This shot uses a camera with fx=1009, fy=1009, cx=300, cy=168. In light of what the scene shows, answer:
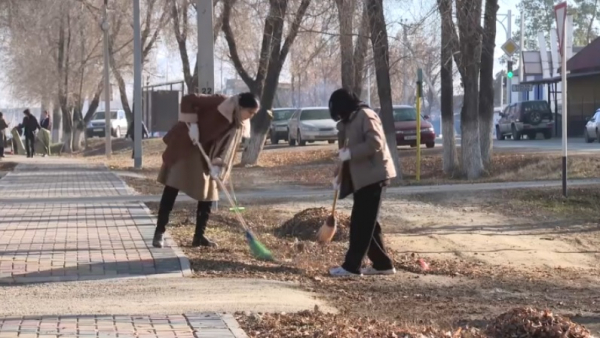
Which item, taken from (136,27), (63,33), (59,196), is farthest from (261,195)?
(63,33)

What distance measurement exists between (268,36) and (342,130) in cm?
1774

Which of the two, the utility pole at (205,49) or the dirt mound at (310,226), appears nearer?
the dirt mound at (310,226)

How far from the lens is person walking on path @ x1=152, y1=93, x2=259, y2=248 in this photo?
30.9 feet

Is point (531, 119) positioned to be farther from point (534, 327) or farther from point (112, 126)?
point (534, 327)

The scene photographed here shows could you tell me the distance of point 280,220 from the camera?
13492 millimetres

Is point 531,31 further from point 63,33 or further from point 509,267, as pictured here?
point 509,267

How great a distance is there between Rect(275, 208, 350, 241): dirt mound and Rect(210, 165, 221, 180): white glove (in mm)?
2151

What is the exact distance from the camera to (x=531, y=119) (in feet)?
133

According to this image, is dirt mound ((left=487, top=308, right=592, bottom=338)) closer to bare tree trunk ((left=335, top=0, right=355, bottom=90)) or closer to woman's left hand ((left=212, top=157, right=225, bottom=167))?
woman's left hand ((left=212, top=157, right=225, bottom=167))

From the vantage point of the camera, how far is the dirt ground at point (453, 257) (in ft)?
25.3

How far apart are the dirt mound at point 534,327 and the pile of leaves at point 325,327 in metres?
0.15

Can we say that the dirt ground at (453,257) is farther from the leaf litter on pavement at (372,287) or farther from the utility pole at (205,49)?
the utility pole at (205,49)

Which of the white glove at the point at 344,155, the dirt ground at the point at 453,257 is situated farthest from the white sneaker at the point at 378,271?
the white glove at the point at 344,155

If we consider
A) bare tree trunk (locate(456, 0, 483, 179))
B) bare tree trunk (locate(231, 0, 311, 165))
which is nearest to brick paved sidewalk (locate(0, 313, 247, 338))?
bare tree trunk (locate(456, 0, 483, 179))
